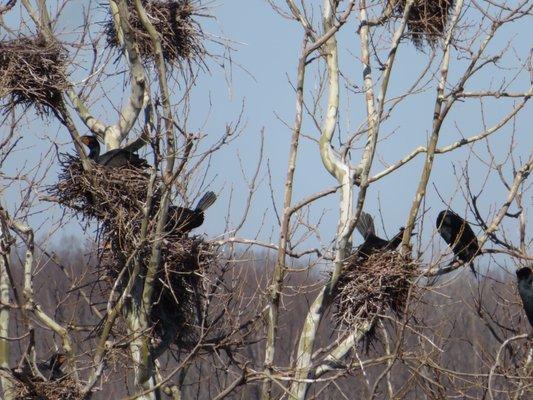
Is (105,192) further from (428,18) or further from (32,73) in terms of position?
(428,18)

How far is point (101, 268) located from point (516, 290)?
392 cm

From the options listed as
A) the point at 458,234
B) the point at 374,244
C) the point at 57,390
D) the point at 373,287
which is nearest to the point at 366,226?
the point at 374,244

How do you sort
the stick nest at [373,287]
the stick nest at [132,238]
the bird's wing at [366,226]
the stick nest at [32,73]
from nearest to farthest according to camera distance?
the stick nest at [373,287], the stick nest at [132,238], the stick nest at [32,73], the bird's wing at [366,226]

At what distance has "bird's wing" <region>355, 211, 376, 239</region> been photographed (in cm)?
856

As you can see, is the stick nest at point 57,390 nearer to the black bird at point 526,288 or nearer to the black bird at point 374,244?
the black bird at point 374,244

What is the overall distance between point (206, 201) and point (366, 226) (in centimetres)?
146

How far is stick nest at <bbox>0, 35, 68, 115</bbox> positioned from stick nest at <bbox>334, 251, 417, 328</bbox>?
2.98 metres

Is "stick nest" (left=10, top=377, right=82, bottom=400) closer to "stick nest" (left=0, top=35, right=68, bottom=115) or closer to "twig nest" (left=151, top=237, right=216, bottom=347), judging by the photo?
"twig nest" (left=151, top=237, right=216, bottom=347)

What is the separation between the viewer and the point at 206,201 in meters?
8.73

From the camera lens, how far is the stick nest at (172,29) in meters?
8.85

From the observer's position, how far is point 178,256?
26.6ft

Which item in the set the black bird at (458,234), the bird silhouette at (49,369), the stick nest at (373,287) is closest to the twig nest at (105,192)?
the bird silhouette at (49,369)

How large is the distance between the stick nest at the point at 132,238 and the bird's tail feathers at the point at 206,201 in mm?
389

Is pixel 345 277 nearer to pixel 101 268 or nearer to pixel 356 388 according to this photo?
pixel 101 268
